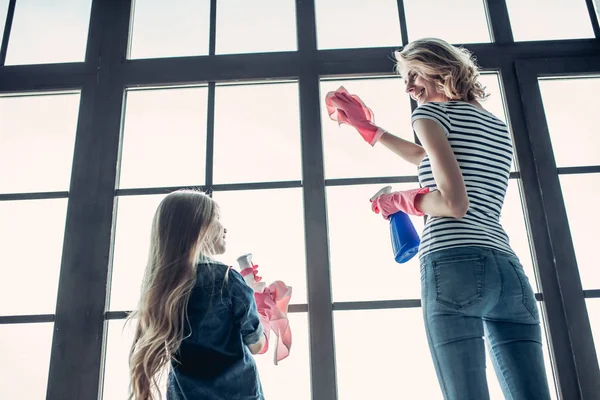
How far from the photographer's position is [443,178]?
3.42 feet

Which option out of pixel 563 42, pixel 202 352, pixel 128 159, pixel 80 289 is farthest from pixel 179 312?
pixel 563 42

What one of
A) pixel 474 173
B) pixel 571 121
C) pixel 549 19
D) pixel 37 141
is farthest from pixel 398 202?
pixel 37 141

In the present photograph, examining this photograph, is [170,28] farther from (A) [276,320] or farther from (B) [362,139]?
(A) [276,320]

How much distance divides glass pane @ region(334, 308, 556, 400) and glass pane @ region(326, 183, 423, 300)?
0.07 metres

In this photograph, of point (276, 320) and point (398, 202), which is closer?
point (398, 202)

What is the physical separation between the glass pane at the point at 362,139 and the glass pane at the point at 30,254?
93 cm

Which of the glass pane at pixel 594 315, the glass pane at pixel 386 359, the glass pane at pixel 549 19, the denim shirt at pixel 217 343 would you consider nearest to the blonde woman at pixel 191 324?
the denim shirt at pixel 217 343

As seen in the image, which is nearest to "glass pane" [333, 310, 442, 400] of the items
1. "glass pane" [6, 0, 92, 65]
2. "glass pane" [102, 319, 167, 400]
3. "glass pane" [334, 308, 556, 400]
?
"glass pane" [334, 308, 556, 400]

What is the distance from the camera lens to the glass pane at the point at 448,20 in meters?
1.83

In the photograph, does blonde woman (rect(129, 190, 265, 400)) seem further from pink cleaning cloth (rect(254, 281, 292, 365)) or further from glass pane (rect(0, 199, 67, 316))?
glass pane (rect(0, 199, 67, 316))

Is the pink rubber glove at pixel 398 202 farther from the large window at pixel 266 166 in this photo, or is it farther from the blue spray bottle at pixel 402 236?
the large window at pixel 266 166

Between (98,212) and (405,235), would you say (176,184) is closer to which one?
(98,212)

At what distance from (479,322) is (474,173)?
0.32m

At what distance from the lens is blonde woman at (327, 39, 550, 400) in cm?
98
